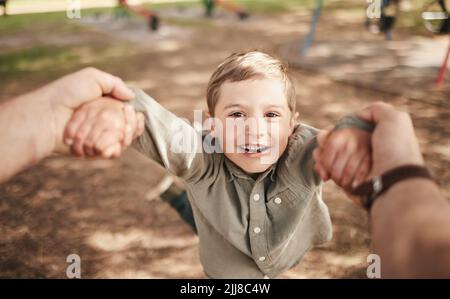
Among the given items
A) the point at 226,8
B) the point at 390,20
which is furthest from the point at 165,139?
the point at 226,8

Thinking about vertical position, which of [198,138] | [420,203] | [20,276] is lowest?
[20,276]

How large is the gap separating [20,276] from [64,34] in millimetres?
6845

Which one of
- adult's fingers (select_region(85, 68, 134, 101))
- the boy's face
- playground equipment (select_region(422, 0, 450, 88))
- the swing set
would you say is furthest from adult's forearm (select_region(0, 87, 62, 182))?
playground equipment (select_region(422, 0, 450, 88))

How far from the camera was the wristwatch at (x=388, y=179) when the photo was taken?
0.95 meters

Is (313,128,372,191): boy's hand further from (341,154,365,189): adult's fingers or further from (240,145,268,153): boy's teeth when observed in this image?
(240,145,268,153): boy's teeth

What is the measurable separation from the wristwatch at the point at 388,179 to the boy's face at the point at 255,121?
16.7 inches

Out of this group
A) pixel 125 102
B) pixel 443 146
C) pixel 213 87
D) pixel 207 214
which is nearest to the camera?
pixel 125 102

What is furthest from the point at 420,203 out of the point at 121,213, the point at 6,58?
the point at 6,58

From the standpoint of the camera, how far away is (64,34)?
845cm

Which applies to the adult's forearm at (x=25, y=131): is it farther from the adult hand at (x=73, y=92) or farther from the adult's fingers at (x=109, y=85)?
the adult's fingers at (x=109, y=85)

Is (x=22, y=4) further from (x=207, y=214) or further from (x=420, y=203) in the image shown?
(x=420, y=203)

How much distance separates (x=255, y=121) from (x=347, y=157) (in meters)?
0.36

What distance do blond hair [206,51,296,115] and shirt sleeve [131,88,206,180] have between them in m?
0.22

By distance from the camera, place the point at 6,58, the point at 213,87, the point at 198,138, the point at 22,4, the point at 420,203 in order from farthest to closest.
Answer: the point at 22,4 < the point at 6,58 < the point at 213,87 < the point at 198,138 < the point at 420,203
